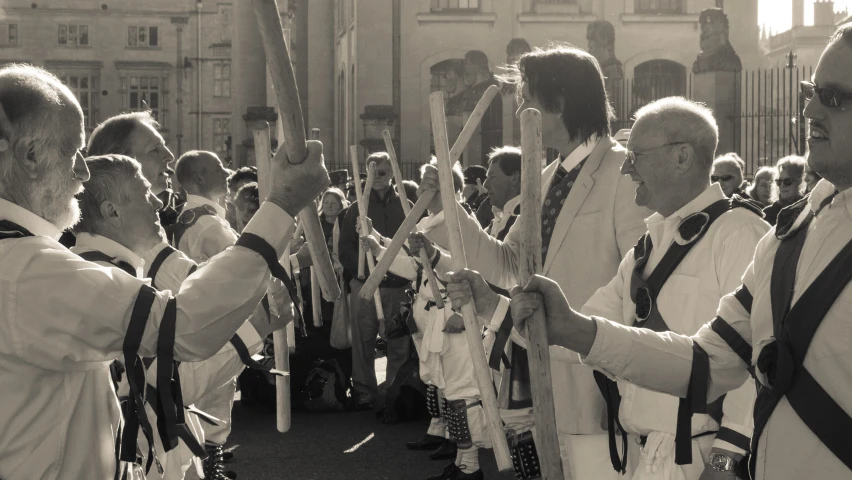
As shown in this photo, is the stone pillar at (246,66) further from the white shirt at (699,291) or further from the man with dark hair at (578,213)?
the white shirt at (699,291)

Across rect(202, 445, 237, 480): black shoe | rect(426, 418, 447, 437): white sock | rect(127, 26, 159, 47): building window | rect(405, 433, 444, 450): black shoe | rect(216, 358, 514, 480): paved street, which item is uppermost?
rect(127, 26, 159, 47): building window

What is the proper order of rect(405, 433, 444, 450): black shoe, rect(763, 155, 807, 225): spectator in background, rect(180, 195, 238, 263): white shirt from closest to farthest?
rect(180, 195, 238, 263): white shirt, rect(405, 433, 444, 450): black shoe, rect(763, 155, 807, 225): spectator in background

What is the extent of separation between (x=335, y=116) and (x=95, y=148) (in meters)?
34.4

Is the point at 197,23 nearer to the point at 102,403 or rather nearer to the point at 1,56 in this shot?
the point at 1,56

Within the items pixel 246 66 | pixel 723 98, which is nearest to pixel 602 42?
pixel 723 98

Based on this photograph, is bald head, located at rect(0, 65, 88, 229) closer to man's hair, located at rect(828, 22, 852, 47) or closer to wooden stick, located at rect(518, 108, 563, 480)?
wooden stick, located at rect(518, 108, 563, 480)

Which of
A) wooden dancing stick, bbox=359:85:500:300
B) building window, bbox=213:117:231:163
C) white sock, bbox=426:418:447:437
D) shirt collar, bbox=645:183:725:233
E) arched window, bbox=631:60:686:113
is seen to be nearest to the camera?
shirt collar, bbox=645:183:725:233

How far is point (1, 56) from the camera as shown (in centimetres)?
6438

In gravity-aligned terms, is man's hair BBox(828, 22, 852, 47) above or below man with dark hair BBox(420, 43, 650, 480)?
above

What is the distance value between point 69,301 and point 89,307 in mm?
50

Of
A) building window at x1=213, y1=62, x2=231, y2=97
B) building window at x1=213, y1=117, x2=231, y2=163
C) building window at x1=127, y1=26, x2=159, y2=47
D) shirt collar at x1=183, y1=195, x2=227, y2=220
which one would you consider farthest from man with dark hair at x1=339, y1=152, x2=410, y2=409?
building window at x1=127, y1=26, x2=159, y2=47

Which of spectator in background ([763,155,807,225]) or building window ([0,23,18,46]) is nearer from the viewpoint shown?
Result: spectator in background ([763,155,807,225])

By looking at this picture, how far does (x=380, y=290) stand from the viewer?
11.2m

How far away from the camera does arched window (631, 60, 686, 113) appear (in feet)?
106
